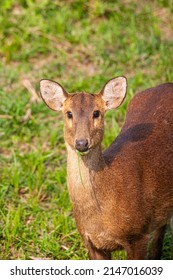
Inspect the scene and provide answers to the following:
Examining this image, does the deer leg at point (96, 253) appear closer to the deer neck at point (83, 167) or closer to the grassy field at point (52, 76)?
the deer neck at point (83, 167)

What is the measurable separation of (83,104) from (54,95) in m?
0.37

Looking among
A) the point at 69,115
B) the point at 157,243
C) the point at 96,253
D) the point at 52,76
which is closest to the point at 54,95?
the point at 69,115

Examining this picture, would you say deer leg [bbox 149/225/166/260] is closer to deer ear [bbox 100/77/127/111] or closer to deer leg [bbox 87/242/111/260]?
deer leg [bbox 87/242/111/260]

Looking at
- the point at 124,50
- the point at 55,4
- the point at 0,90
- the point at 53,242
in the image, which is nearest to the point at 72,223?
the point at 53,242

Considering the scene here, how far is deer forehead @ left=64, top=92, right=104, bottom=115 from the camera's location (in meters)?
5.90

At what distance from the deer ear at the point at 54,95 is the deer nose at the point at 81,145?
0.60 metres

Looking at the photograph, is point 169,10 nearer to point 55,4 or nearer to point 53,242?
point 55,4

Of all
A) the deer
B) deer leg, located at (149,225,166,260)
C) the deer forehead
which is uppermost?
the deer forehead

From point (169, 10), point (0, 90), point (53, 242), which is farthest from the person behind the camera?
point (169, 10)

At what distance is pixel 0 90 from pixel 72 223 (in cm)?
208

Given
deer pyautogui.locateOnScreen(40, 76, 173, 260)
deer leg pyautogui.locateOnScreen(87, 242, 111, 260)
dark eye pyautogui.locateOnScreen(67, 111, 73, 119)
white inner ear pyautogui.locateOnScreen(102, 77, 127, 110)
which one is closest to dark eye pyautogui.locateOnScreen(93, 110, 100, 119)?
deer pyautogui.locateOnScreen(40, 76, 173, 260)

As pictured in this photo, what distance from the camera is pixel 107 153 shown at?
634 cm

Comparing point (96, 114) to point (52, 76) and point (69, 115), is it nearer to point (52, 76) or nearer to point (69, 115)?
point (69, 115)

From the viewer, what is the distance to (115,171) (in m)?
6.18
